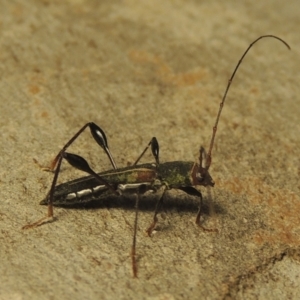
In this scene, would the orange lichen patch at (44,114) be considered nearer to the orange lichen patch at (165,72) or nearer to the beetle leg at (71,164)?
the beetle leg at (71,164)

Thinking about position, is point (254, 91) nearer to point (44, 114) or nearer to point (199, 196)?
point (199, 196)

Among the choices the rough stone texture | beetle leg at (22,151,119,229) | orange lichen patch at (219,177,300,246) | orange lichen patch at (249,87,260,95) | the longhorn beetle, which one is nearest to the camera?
the rough stone texture

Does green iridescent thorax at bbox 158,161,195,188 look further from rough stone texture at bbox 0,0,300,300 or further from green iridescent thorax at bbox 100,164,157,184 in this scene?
rough stone texture at bbox 0,0,300,300

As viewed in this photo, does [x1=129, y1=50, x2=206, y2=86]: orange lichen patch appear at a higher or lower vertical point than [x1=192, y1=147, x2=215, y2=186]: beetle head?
higher

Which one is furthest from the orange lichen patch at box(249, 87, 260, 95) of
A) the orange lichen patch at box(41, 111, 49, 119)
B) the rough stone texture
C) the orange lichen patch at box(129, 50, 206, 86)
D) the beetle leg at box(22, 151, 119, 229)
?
the beetle leg at box(22, 151, 119, 229)

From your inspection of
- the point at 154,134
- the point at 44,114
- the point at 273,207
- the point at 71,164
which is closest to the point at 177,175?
the point at 71,164

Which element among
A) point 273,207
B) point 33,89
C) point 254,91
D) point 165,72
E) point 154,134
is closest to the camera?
point 273,207

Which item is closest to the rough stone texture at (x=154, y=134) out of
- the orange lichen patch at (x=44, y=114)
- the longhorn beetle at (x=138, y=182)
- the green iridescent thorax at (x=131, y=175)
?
the orange lichen patch at (x=44, y=114)

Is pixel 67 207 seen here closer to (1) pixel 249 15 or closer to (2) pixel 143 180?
(2) pixel 143 180
